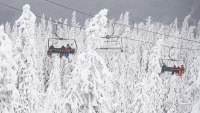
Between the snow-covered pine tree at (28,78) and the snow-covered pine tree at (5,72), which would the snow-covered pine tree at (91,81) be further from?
the snow-covered pine tree at (28,78)

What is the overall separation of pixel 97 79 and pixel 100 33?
8.56 feet

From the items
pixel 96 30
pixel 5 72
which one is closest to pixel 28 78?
pixel 5 72

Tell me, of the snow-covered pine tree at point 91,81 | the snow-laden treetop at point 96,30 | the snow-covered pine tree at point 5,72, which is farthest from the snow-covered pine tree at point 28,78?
the snow-laden treetop at point 96,30

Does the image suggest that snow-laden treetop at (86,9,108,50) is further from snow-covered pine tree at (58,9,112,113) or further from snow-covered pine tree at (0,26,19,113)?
snow-covered pine tree at (0,26,19,113)

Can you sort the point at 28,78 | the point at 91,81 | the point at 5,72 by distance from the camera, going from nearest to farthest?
1. the point at 91,81
2. the point at 5,72
3. the point at 28,78

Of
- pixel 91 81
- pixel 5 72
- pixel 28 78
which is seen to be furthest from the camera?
pixel 28 78

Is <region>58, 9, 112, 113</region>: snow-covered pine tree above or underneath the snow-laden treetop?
underneath

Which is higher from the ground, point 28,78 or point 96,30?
point 96,30

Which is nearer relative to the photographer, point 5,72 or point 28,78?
point 5,72

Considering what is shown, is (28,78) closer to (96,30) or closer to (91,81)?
(91,81)

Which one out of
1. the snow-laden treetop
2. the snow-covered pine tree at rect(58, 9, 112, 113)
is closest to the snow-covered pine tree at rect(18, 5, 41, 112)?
the snow-covered pine tree at rect(58, 9, 112, 113)

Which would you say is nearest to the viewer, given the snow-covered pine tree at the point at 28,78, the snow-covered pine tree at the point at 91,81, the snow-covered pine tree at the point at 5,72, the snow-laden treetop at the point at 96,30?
the snow-covered pine tree at the point at 91,81

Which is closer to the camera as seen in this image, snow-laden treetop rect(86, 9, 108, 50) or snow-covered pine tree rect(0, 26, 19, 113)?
snow-laden treetop rect(86, 9, 108, 50)

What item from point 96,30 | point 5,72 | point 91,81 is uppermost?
point 96,30
